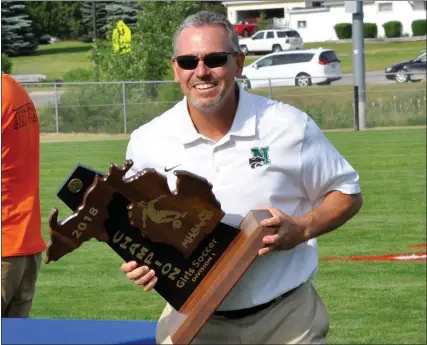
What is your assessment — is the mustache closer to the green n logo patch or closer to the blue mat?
the green n logo patch

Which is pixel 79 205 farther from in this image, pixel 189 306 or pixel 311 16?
pixel 311 16

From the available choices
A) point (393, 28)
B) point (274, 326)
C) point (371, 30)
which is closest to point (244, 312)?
point (274, 326)

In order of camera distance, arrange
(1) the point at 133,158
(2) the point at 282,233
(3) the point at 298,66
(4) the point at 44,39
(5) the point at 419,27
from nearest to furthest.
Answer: (2) the point at 282,233 → (1) the point at 133,158 → (3) the point at 298,66 → (4) the point at 44,39 → (5) the point at 419,27

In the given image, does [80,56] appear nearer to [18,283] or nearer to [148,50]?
[148,50]

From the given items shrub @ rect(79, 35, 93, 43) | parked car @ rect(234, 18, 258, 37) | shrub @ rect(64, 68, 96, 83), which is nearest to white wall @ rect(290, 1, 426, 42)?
parked car @ rect(234, 18, 258, 37)

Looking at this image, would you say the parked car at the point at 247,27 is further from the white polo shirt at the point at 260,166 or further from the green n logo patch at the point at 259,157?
the green n logo patch at the point at 259,157

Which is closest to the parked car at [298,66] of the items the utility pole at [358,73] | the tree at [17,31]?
the utility pole at [358,73]

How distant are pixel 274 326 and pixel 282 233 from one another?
0.50 meters

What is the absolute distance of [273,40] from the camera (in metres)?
59.7

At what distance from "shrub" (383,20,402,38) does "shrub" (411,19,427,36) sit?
107cm

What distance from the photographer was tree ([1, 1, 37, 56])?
Answer: 52.0 metres

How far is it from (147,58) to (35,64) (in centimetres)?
2421

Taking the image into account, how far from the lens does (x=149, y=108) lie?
3312cm

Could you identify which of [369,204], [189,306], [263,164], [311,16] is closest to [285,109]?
[263,164]
